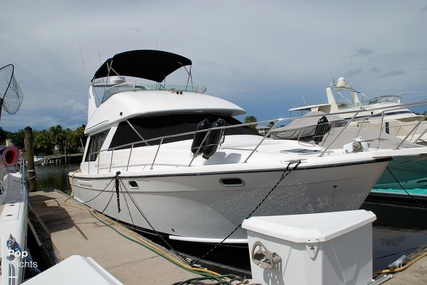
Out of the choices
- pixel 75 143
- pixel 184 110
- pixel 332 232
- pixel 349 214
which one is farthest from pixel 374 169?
pixel 75 143

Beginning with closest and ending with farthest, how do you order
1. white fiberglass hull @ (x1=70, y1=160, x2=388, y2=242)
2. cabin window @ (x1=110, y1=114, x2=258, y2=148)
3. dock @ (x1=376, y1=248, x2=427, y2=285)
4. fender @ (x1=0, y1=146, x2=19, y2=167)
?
1. dock @ (x1=376, y1=248, x2=427, y2=285)
2. white fiberglass hull @ (x1=70, y1=160, x2=388, y2=242)
3. fender @ (x1=0, y1=146, x2=19, y2=167)
4. cabin window @ (x1=110, y1=114, x2=258, y2=148)

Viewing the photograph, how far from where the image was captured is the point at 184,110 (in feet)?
21.4

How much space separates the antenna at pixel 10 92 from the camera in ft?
14.6

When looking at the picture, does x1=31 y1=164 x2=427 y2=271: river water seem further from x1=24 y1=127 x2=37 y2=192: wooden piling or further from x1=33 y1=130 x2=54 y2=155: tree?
x1=33 y1=130 x2=54 y2=155: tree

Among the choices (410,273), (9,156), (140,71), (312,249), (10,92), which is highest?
(140,71)

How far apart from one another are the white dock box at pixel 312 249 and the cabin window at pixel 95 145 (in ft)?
17.9

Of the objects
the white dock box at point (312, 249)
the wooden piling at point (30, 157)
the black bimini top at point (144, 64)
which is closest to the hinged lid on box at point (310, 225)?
the white dock box at point (312, 249)

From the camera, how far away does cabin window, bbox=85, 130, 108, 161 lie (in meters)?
7.48

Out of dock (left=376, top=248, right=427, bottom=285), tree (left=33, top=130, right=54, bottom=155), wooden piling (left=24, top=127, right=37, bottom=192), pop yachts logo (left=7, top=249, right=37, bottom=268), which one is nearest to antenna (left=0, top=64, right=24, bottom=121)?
pop yachts logo (left=7, top=249, right=37, bottom=268)

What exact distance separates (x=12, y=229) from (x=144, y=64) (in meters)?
6.06

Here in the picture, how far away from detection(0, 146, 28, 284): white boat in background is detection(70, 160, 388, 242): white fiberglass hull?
5.50 ft

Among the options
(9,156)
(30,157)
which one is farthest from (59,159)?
(9,156)

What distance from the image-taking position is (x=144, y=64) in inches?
339

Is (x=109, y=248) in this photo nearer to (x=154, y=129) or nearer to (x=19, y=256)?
(x=19, y=256)
